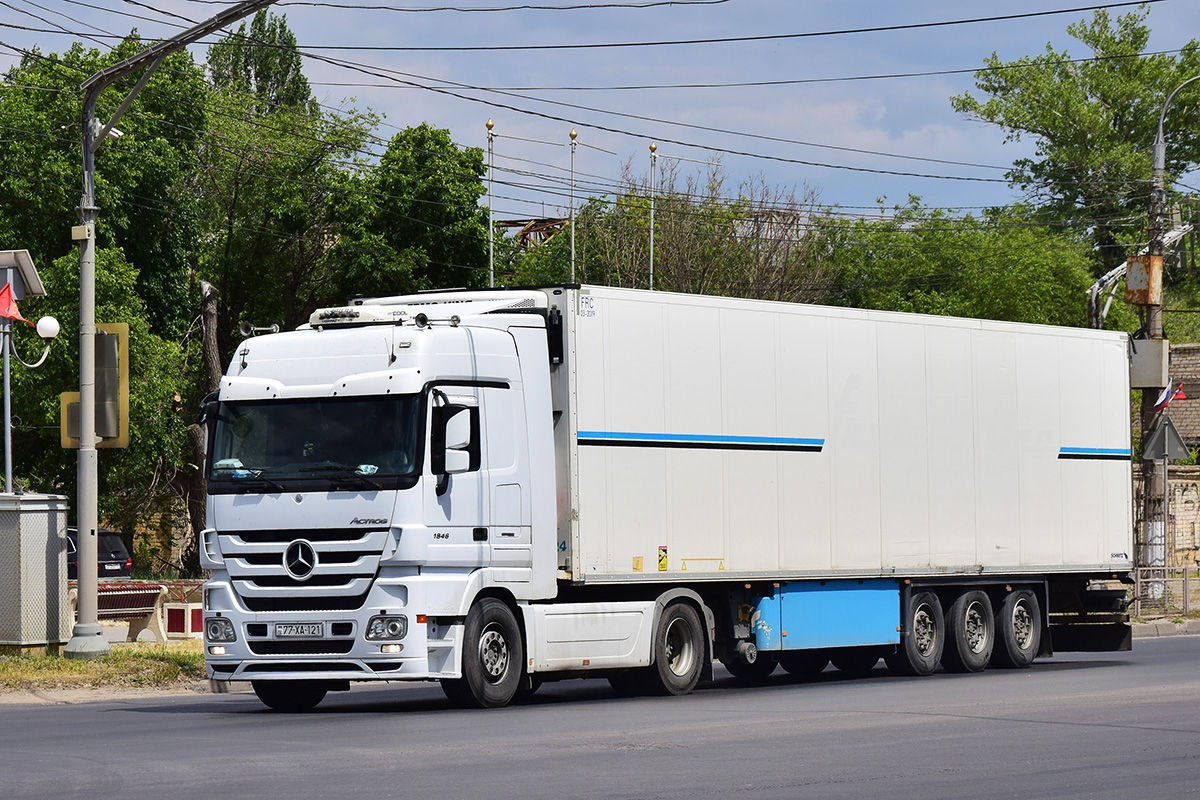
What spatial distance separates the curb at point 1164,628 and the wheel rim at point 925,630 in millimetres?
9539

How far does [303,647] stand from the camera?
1523cm

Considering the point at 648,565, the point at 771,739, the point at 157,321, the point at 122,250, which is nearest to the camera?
the point at 771,739

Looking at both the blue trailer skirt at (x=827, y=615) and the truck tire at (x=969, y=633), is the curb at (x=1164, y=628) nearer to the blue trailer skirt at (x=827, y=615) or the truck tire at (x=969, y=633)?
the truck tire at (x=969, y=633)

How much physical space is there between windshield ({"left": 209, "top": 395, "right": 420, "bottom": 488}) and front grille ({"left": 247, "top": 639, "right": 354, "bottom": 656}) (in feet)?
4.48

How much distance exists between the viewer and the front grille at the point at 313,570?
49.3ft

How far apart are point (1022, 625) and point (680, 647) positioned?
605 centimetres

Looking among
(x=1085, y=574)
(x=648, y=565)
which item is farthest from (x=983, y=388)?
(x=648, y=565)

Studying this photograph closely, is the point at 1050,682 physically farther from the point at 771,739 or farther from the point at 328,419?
the point at 328,419

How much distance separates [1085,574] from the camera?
2233cm

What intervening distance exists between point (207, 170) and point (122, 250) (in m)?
13.1

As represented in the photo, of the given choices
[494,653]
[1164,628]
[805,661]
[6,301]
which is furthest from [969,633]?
[6,301]

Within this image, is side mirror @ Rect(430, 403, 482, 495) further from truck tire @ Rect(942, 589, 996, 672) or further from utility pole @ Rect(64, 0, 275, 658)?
truck tire @ Rect(942, 589, 996, 672)

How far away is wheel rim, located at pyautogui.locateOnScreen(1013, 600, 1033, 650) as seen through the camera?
2156 centimetres

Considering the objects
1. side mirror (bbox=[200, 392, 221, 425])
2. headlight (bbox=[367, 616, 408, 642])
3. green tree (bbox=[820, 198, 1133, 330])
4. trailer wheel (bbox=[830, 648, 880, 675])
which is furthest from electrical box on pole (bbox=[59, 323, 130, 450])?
green tree (bbox=[820, 198, 1133, 330])
